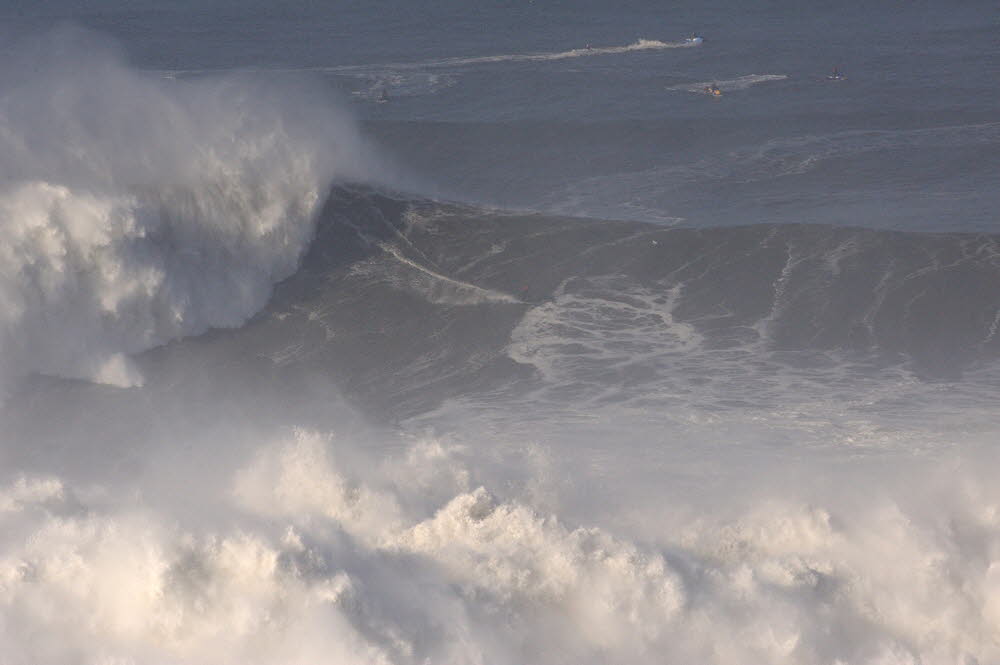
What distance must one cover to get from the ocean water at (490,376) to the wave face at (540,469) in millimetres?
56

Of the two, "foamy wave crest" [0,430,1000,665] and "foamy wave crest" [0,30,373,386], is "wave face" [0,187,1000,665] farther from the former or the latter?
"foamy wave crest" [0,30,373,386]

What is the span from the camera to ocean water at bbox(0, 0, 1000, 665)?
1435cm

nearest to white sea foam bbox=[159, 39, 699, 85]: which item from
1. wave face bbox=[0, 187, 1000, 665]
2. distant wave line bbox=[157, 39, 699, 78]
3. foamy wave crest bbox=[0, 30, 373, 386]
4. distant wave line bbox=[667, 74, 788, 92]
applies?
distant wave line bbox=[157, 39, 699, 78]

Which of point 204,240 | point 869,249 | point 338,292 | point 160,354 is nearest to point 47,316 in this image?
point 160,354

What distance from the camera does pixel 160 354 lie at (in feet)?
69.4

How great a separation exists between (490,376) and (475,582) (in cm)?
639

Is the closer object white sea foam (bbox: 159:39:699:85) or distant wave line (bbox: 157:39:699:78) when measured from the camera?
white sea foam (bbox: 159:39:699:85)

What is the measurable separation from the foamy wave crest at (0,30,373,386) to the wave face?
0.85 m

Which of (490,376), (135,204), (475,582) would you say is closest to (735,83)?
(490,376)

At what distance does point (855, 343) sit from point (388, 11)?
35710 mm

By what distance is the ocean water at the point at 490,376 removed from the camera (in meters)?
14.4

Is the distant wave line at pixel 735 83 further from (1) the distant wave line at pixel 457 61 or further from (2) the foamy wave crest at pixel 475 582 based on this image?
(2) the foamy wave crest at pixel 475 582

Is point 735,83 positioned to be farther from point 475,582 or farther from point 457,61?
point 475,582

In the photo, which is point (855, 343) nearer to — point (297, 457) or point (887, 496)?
point (887, 496)
